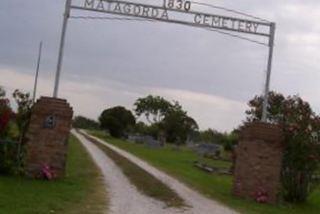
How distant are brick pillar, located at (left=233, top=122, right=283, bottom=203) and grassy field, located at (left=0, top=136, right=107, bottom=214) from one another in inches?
166

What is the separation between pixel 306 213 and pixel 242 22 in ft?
20.1

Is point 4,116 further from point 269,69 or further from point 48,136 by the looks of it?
point 269,69

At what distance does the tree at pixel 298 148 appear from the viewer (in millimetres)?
21234

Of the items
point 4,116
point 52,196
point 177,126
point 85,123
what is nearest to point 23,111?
point 4,116

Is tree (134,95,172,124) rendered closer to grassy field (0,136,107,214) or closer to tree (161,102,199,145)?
tree (161,102,199,145)

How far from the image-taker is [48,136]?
1980 cm

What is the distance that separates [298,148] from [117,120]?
71.9 metres

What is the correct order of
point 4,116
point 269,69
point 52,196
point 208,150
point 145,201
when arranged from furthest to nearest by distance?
point 208,150 → point 269,69 → point 4,116 → point 145,201 → point 52,196

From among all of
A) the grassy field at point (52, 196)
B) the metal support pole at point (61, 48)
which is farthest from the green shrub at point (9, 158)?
the metal support pole at point (61, 48)

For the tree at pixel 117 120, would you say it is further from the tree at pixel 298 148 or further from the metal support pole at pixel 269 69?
the metal support pole at pixel 269 69

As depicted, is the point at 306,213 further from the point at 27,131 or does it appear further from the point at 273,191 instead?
the point at 27,131

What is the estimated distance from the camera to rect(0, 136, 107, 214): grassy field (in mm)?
13570

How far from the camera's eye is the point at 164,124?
91438 millimetres

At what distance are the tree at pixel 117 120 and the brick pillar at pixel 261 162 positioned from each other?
236ft
